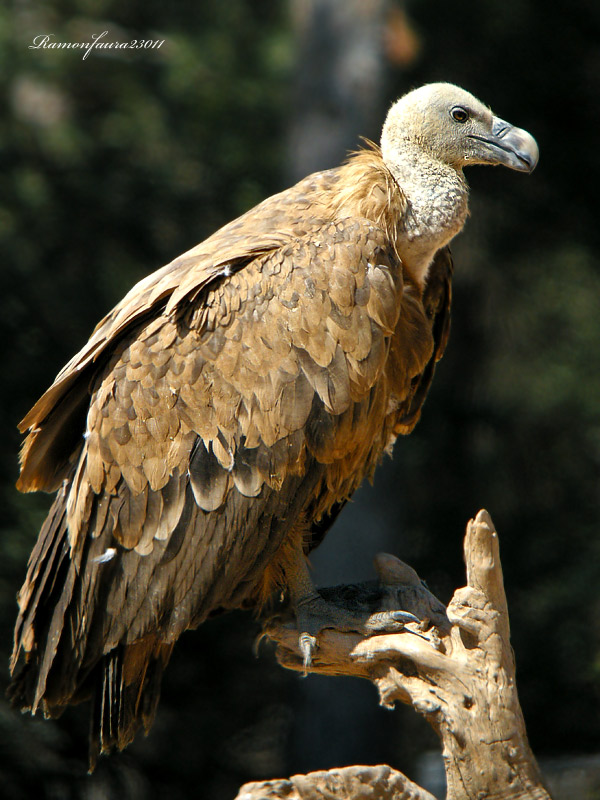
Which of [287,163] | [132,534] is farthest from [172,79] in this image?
[132,534]

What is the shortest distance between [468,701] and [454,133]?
77.2 inches

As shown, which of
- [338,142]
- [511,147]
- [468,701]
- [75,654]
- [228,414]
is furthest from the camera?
[338,142]

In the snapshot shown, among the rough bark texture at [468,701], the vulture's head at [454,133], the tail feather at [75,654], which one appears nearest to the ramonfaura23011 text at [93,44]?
the vulture's head at [454,133]

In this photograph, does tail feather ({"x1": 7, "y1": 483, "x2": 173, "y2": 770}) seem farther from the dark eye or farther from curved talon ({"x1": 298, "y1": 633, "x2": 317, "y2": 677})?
the dark eye

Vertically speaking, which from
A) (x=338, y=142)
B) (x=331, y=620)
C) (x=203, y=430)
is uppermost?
(x=338, y=142)

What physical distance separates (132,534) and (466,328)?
17.8 ft

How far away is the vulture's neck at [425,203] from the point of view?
3607mm

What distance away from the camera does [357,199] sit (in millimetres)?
3504

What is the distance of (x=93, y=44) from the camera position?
27.2 ft

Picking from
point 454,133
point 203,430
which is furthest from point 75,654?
point 454,133

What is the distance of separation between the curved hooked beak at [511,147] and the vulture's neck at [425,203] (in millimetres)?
158

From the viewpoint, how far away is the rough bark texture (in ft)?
9.26

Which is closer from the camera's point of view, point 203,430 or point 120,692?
point 203,430

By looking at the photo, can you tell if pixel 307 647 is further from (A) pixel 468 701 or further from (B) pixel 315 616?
(A) pixel 468 701
